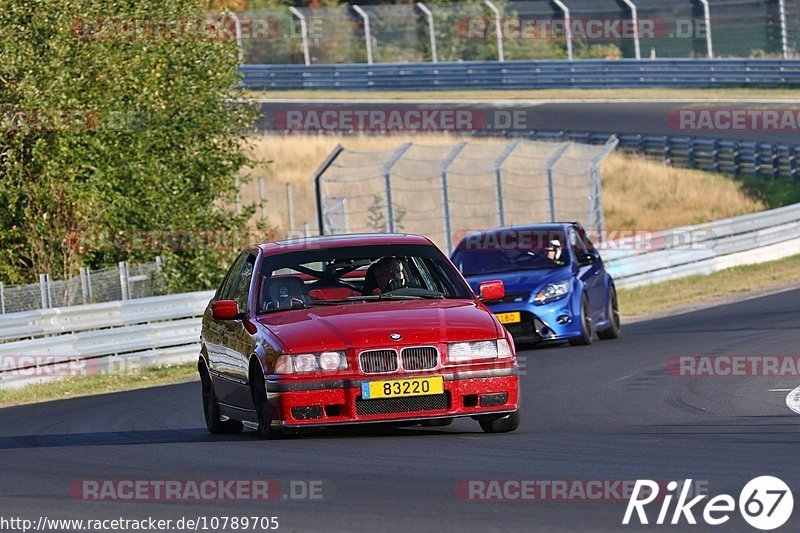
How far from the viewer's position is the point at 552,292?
1870cm

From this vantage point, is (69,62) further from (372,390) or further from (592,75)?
(592,75)

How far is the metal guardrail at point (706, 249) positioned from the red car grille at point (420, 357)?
55.6ft

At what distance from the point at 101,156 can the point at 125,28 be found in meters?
2.01

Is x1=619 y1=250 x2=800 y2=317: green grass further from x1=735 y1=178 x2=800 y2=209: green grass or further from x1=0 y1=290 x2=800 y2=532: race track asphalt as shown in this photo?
x1=0 y1=290 x2=800 y2=532: race track asphalt

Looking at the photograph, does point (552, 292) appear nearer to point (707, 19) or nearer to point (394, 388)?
point (394, 388)

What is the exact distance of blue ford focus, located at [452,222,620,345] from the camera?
735 inches

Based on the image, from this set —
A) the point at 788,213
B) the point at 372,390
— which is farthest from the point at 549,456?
the point at 788,213

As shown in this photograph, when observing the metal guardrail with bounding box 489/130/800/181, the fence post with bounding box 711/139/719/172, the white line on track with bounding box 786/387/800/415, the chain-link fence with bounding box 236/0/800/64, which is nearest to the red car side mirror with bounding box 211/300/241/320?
the white line on track with bounding box 786/387/800/415

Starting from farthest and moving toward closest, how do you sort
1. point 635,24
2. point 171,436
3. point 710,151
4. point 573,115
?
point 635,24
point 573,115
point 710,151
point 171,436

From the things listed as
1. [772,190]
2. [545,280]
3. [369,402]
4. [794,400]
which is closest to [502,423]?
[369,402]

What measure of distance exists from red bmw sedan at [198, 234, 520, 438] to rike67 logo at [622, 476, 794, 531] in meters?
2.51

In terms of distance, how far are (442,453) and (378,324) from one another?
45.6 inches

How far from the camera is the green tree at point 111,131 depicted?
22875mm

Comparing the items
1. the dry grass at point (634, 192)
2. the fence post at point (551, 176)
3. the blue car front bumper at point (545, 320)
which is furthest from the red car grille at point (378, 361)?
the dry grass at point (634, 192)
